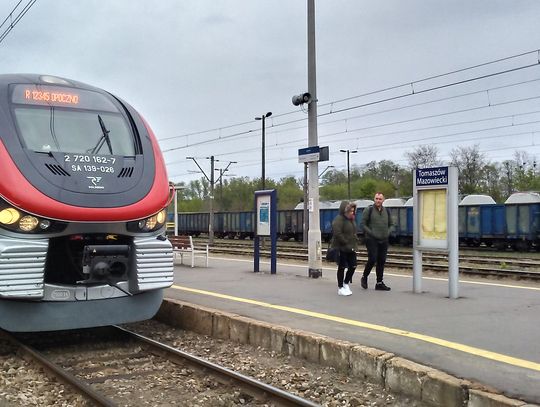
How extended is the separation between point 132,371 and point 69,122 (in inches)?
114

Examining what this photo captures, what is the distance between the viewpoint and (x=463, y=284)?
10484 millimetres

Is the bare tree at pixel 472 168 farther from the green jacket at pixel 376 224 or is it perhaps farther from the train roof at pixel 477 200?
the green jacket at pixel 376 224

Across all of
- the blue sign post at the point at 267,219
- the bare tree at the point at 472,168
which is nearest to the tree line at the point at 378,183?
the bare tree at the point at 472,168

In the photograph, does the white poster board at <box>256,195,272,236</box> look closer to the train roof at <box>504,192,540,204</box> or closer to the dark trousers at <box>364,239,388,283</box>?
the dark trousers at <box>364,239,388,283</box>

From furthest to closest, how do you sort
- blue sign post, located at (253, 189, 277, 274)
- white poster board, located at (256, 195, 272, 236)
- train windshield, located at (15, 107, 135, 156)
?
white poster board, located at (256, 195, 272, 236) < blue sign post, located at (253, 189, 277, 274) < train windshield, located at (15, 107, 135, 156)

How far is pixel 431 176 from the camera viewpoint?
918cm

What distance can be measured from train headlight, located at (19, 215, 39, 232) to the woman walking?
4989 millimetres

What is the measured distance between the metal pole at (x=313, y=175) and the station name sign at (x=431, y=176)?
3107mm

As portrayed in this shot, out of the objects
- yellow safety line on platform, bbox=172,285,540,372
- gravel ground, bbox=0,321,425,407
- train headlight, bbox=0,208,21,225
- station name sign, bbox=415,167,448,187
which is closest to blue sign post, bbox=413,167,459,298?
station name sign, bbox=415,167,448,187

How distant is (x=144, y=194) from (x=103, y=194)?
0.49 metres

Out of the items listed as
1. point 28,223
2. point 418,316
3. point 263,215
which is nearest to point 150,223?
point 28,223

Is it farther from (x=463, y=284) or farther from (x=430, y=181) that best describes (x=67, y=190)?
(x=463, y=284)

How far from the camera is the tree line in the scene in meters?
53.9

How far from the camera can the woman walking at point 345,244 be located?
30.1 feet
